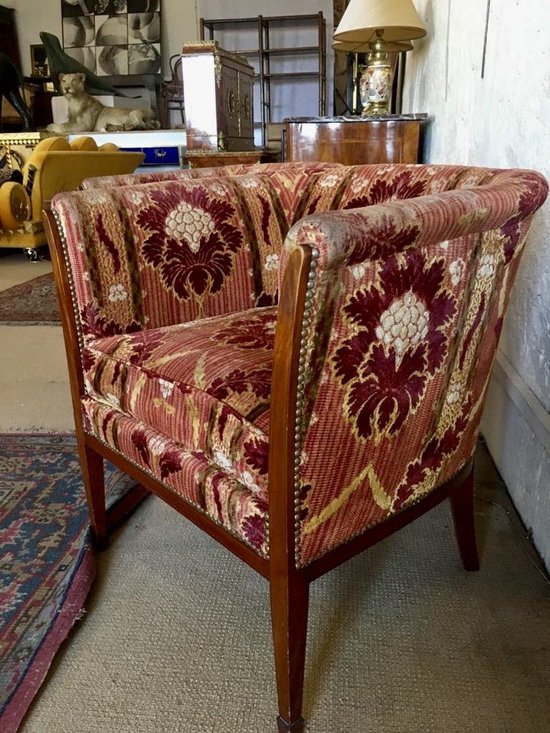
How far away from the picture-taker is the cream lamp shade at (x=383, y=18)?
7.17ft

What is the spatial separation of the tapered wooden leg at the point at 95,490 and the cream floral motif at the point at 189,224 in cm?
46

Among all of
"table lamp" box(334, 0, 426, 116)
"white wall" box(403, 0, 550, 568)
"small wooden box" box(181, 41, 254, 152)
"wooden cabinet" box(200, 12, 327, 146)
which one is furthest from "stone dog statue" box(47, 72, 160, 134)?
"white wall" box(403, 0, 550, 568)

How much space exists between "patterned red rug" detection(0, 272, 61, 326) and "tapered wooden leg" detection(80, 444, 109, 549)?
1750 mm

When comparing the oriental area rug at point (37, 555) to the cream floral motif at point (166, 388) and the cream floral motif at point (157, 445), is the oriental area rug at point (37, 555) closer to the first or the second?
the cream floral motif at point (157, 445)

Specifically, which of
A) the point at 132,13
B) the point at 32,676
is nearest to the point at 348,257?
the point at 32,676

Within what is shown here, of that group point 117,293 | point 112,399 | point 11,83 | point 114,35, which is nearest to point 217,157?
point 117,293

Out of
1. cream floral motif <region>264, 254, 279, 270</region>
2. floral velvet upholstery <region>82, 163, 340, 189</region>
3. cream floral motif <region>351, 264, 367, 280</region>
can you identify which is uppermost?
floral velvet upholstery <region>82, 163, 340, 189</region>

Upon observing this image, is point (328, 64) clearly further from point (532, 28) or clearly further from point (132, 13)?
point (532, 28)

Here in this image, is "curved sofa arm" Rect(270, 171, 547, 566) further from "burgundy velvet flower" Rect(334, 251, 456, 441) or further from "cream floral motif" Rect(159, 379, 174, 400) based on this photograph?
"cream floral motif" Rect(159, 379, 174, 400)

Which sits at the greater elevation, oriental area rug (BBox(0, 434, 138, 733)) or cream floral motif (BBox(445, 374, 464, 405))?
cream floral motif (BBox(445, 374, 464, 405))

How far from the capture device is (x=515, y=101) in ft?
4.52

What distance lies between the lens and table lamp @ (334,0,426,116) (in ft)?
7.20

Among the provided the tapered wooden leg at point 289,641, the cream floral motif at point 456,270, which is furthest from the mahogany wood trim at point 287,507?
the cream floral motif at point 456,270

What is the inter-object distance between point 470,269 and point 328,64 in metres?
6.92
